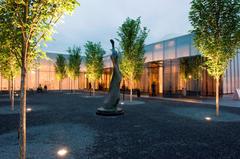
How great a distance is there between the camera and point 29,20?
351cm

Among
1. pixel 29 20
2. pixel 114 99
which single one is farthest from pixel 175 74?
pixel 29 20

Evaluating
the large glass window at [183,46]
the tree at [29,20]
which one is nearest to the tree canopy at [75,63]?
the large glass window at [183,46]

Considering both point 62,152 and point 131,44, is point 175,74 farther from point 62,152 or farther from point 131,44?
point 62,152

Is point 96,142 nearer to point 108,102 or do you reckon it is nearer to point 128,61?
point 108,102

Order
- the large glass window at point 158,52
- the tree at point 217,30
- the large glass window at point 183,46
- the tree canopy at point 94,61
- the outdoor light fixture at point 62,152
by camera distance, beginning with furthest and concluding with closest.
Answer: the large glass window at point 158,52
the large glass window at point 183,46
the tree canopy at point 94,61
the tree at point 217,30
the outdoor light fixture at point 62,152

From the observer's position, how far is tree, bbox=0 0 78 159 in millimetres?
3312

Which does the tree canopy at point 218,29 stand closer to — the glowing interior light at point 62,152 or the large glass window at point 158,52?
the glowing interior light at point 62,152

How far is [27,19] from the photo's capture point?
3.51 metres

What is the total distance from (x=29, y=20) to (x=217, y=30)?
34.8 ft

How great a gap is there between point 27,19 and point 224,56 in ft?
34.9

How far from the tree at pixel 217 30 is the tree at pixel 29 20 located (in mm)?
9361

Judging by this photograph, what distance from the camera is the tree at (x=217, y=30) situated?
9.94 metres

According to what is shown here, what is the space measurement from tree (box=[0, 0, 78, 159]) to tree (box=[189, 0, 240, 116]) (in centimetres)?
936

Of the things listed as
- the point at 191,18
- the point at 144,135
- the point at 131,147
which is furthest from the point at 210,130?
the point at 191,18
